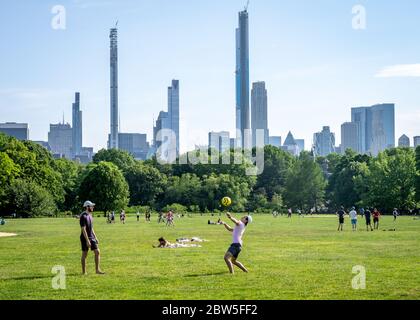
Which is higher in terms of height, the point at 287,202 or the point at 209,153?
the point at 209,153

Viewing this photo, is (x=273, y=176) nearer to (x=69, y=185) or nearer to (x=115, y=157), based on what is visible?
(x=115, y=157)

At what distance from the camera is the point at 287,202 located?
454ft

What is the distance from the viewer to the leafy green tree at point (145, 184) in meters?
136

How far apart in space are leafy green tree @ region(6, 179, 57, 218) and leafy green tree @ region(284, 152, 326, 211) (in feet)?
165

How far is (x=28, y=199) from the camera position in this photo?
337ft

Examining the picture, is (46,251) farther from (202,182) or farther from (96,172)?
(202,182)

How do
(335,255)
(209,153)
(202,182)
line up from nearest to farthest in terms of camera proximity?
(335,255) → (202,182) → (209,153)

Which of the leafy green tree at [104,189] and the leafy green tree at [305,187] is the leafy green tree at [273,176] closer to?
the leafy green tree at [305,187]

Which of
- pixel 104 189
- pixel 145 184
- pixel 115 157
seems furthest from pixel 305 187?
pixel 115 157

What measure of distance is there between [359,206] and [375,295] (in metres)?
104

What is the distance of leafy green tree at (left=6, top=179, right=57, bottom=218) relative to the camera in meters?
101

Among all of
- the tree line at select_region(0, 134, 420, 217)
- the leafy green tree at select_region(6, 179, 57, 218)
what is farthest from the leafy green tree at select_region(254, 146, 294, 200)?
the leafy green tree at select_region(6, 179, 57, 218)

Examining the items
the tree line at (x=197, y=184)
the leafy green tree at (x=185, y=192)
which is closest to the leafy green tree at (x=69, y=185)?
the tree line at (x=197, y=184)
